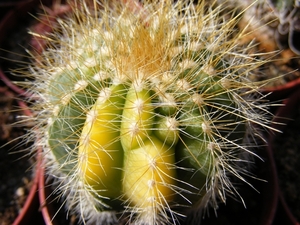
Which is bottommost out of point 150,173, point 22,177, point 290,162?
point 290,162

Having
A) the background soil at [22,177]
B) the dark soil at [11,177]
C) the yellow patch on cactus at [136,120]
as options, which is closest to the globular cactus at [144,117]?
the yellow patch on cactus at [136,120]

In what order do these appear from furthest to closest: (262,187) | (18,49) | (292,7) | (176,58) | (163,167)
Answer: (18,49), (292,7), (262,187), (176,58), (163,167)

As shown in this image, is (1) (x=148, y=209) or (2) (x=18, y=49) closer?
(1) (x=148, y=209)

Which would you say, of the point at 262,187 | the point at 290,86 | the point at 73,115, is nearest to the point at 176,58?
the point at 73,115

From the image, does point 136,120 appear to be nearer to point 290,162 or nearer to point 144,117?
point 144,117

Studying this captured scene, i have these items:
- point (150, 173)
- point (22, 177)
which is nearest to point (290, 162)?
point (150, 173)

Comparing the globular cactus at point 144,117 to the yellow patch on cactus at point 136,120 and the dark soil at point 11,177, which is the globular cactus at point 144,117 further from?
the dark soil at point 11,177

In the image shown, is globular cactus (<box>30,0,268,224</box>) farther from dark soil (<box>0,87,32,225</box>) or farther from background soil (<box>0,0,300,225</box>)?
dark soil (<box>0,87,32,225</box>)

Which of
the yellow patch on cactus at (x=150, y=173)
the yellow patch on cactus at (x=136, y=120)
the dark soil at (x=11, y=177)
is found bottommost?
the dark soil at (x=11, y=177)

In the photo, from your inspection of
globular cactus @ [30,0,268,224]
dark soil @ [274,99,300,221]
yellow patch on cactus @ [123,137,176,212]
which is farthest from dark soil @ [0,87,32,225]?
dark soil @ [274,99,300,221]

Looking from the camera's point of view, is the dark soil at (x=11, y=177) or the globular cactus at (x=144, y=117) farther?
the dark soil at (x=11, y=177)

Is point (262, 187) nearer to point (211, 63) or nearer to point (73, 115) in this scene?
point (211, 63)
